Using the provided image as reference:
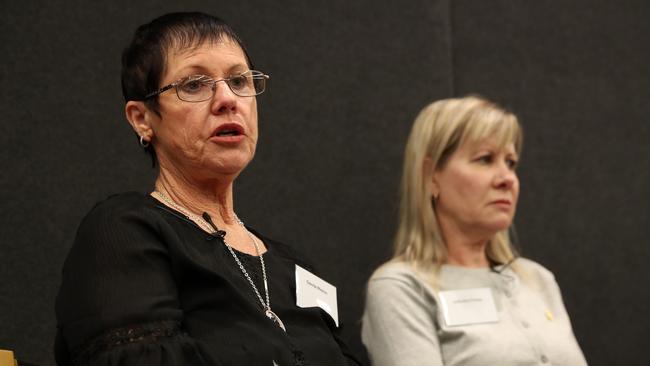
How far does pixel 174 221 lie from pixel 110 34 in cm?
86

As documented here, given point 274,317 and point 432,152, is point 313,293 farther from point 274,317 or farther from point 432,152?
point 432,152

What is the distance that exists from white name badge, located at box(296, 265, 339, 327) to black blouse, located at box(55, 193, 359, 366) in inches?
2.3

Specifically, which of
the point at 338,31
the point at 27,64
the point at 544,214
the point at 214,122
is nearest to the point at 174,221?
the point at 214,122

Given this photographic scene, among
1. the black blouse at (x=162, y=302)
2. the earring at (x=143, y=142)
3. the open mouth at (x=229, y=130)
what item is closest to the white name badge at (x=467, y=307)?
the black blouse at (x=162, y=302)

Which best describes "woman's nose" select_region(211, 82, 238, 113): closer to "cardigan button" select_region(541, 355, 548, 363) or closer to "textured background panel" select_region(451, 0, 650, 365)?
"cardigan button" select_region(541, 355, 548, 363)

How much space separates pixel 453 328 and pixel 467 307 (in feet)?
0.28

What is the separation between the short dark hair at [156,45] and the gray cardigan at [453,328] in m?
0.89

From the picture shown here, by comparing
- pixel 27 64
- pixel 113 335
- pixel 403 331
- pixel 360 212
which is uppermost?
pixel 27 64

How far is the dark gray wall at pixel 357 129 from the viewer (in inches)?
76.0

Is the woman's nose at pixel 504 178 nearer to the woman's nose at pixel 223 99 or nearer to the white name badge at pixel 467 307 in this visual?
the white name badge at pixel 467 307

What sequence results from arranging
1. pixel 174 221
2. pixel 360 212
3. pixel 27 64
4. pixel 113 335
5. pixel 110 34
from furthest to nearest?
1. pixel 360 212
2. pixel 110 34
3. pixel 27 64
4. pixel 174 221
5. pixel 113 335

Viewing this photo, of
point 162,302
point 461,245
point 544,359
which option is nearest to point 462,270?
point 461,245

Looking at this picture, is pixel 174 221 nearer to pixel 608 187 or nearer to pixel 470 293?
pixel 470 293

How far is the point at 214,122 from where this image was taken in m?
1.54
